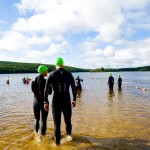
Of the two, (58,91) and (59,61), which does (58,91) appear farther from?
(59,61)

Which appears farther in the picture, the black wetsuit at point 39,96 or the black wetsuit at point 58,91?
the black wetsuit at point 39,96

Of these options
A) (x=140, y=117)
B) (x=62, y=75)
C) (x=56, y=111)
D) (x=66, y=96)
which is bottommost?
(x=140, y=117)

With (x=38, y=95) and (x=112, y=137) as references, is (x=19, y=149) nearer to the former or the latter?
(x=38, y=95)

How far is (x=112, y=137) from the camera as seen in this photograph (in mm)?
9219

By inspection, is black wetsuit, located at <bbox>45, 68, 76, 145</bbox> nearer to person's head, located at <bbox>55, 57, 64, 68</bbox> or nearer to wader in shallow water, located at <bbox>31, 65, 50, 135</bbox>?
person's head, located at <bbox>55, 57, 64, 68</bbox>

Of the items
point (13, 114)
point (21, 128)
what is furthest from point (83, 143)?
point (13, 114)

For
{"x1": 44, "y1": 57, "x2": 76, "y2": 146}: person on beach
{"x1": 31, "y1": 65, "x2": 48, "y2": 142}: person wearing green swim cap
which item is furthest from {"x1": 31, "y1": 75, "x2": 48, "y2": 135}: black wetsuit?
{"x1": 44, "y1": 57, "x2": 76, "y2": 146}: person on beach

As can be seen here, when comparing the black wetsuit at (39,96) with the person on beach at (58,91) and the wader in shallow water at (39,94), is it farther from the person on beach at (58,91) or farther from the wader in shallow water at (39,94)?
the person on beach at (58,91)

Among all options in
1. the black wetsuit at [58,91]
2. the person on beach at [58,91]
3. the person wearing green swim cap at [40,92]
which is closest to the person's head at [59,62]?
the person on beach at [58,91]

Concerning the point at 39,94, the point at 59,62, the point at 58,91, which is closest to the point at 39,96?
the point at 39,94

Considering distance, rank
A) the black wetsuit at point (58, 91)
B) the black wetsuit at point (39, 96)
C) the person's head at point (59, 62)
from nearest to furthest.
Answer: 1. the black wetsuit at point (58, 91)
2. the person's head at point (59, 62)
3. the black wetsuit at point (39, 96)

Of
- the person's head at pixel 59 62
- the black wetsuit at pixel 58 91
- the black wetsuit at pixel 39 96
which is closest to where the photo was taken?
the black wetsuit at pixel 58 91

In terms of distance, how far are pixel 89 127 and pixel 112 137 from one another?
1.96 meters

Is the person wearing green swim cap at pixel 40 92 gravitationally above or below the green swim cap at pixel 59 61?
below
